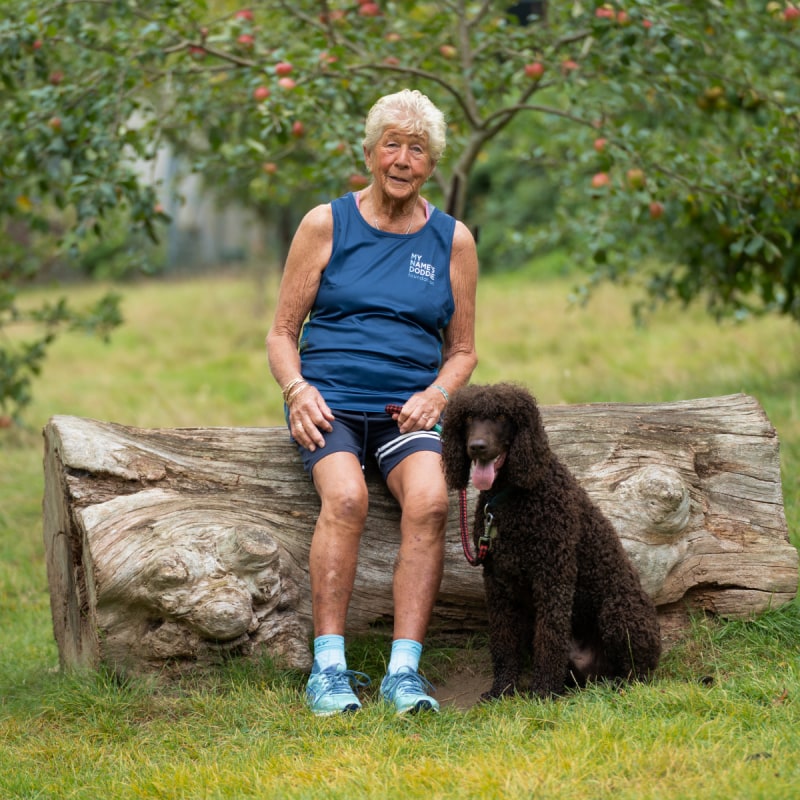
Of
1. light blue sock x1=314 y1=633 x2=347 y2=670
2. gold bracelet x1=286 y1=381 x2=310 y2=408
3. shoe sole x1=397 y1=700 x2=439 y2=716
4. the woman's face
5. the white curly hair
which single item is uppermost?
the white curly hair

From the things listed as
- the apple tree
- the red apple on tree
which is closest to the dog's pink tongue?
the apple tree

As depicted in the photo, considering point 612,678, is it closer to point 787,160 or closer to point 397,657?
point 397,657

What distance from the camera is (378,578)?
14.0 ft

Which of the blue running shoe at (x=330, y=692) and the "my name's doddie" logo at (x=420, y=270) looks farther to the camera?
the "my name's doddie" logo at (x=420, y=270)

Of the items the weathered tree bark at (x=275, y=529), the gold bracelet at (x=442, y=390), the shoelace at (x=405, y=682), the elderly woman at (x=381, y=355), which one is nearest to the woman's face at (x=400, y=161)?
the elderly woman at (x=381, y=355)

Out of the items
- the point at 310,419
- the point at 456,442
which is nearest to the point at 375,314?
the point at 310,419

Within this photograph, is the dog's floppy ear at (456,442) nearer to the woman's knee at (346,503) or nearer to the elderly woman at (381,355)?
the elderly woman at (381,355)

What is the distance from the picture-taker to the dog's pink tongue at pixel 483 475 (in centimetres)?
360

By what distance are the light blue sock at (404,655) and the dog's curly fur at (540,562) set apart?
0.27 metres

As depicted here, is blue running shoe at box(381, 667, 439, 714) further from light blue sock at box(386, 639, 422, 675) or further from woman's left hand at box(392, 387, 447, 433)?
woman's left hand at box(392, 387, 447, 433)

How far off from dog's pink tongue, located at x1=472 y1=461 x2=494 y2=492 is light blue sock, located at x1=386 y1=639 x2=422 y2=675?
0.62 metres

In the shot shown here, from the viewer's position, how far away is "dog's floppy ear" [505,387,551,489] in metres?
3.64

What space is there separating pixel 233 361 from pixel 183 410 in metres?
2.16

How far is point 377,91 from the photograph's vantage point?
6234mm
